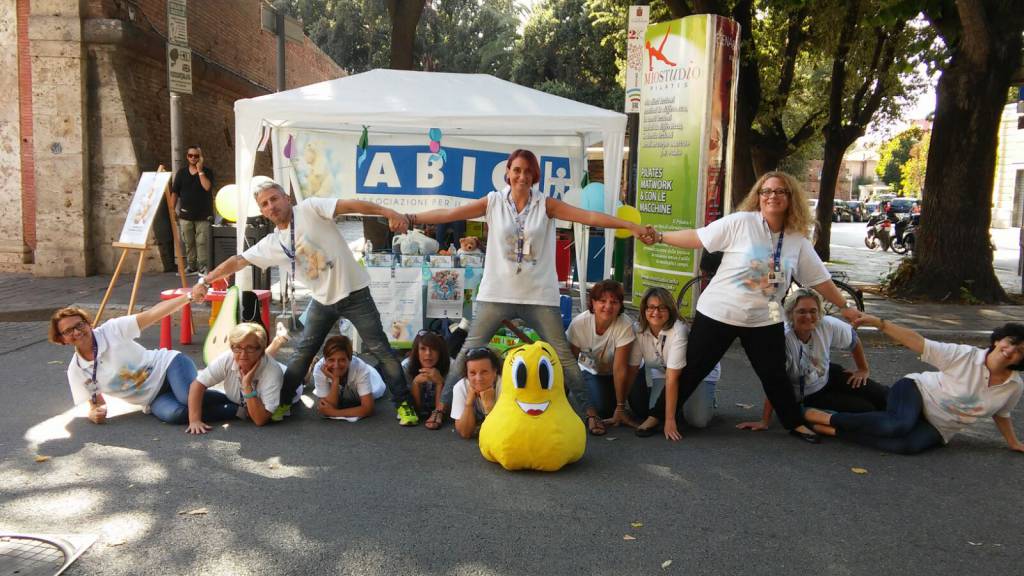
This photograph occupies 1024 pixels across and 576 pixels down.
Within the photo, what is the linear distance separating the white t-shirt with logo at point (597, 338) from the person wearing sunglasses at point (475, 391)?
2.23 feet

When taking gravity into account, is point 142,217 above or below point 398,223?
below

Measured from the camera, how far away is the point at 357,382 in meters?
5.73

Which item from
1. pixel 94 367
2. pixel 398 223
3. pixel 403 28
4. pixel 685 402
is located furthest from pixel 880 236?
pixel 94 367

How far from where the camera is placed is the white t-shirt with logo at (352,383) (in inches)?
225

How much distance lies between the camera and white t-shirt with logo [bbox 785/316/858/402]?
544 centimetres

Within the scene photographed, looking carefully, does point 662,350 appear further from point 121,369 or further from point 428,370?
point 121,369

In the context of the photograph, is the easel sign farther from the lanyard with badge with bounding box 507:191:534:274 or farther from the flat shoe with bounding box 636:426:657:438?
the flat shoe with bounding box 636:426:657:438

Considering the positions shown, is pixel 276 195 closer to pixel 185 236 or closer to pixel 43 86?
pixel 185 236

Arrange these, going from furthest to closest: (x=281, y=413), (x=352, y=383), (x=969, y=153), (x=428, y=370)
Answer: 1. (x=969, y=153)
2. (x=428, y=370)
3. (x=352, y=383)
4. (x=281, y=413)

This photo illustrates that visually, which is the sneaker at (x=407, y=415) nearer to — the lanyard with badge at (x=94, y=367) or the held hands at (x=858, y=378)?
the lanyard with badge at (x=94, y=367)

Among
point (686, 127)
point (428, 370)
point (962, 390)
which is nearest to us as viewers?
point (962, 390)

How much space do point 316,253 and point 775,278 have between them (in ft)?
9.63

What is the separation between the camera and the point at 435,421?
5496 millimetres

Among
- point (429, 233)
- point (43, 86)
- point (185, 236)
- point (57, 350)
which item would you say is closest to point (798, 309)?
point (429, 233)
